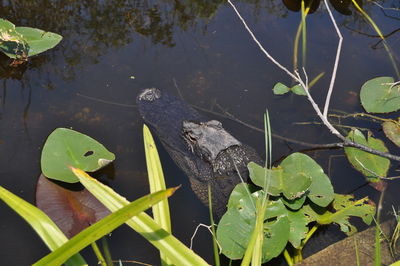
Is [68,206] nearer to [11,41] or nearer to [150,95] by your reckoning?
[150,95]

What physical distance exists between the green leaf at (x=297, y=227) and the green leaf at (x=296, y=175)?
158mm

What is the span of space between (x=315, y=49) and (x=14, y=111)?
101 inches

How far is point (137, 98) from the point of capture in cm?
358

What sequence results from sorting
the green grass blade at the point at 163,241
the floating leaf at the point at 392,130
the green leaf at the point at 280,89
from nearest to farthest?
the green grass blade at the point at 163,241 → the floating leaf at the point at 392,130 → the green leaf at the point at 280,89

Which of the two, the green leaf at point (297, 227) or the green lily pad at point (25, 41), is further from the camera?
the green lily pad at point (25, 41)

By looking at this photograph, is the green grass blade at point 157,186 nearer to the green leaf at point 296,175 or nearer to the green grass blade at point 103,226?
the green grass blade at point 103,226

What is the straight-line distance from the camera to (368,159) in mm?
3133

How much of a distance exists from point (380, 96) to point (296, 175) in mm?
1308

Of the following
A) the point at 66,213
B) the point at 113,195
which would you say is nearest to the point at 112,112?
the point at 66,213

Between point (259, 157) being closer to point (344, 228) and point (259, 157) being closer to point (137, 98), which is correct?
point (344, 228)

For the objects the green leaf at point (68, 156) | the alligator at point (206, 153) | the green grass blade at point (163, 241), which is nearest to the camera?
the green grass blade at point (163, 241)

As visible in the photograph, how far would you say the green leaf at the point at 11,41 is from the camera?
3.55 meters

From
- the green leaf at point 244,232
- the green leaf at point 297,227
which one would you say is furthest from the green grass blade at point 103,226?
the green leaf at point 297,227

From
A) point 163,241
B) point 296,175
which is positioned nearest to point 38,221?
point 163,241
